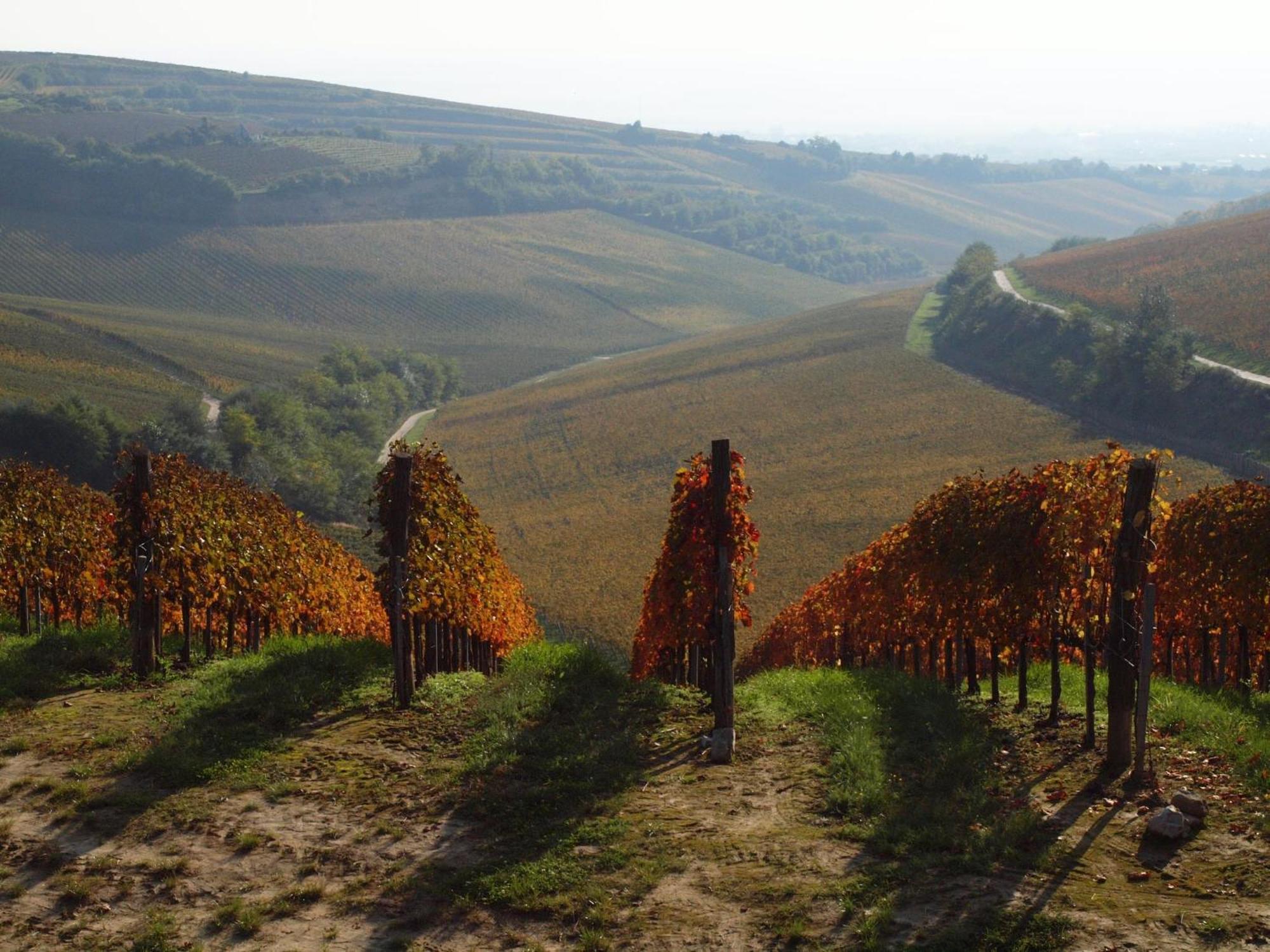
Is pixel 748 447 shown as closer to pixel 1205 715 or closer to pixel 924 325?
pixel 924 325

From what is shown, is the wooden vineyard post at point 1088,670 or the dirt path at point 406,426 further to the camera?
the dirt path at point 406,426

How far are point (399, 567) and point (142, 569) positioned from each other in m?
3.52

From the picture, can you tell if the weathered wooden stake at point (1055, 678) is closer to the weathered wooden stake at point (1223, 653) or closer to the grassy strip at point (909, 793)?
the grassy strip at point (909, 793)

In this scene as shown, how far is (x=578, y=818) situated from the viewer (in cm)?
1179

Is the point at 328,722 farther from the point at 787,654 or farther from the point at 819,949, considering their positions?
the point at 787,654

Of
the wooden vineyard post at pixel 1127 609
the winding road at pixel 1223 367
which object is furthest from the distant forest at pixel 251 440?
the winding road at pixel 1223 367

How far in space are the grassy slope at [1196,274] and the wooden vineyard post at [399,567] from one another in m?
71.3

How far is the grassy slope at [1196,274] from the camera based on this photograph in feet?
266


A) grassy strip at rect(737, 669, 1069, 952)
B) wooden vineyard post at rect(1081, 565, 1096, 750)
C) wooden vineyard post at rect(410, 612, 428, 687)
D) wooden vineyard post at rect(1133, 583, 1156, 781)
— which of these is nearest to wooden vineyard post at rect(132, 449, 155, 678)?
wooden vineyard post at rect(410, 612, 428, 687)

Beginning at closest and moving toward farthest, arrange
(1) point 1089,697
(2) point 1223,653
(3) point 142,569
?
(1) point 1089,697
(3) point 142,569
(2) point 1223,653

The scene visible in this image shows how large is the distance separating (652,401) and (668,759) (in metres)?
86.9

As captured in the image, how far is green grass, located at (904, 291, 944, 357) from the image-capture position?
106250 mm

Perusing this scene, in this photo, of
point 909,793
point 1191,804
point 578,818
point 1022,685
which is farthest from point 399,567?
point 1191,804

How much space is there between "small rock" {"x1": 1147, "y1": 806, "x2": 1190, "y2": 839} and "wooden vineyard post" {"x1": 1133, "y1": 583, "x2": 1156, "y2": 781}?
1305 mm
